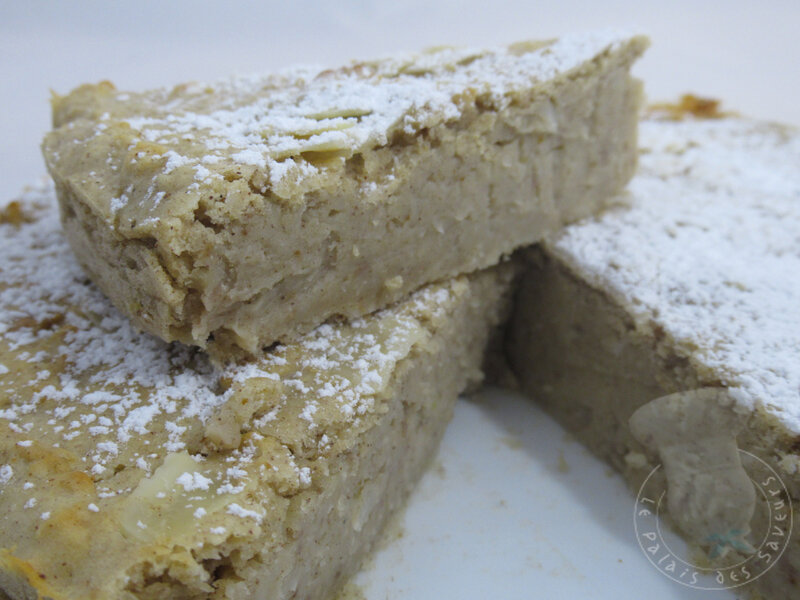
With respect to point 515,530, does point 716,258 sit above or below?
A: above

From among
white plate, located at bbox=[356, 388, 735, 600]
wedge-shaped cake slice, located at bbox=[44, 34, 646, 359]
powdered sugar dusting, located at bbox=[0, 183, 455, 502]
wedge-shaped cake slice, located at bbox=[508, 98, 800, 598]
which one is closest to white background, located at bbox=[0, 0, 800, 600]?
white plate, located at bbox=[356, 388, 735, 600]

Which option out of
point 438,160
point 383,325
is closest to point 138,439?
point 383,325

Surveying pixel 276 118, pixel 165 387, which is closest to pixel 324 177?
pixel 276 118

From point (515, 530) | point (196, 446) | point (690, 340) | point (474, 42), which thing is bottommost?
point (515, 530)

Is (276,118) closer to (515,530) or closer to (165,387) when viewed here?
(165,387)

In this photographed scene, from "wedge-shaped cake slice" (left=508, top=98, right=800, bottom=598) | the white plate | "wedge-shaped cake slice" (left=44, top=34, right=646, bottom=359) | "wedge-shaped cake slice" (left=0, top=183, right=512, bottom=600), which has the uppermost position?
"wedge-shaped cake slice" (left=44, top=34, right=646, bottom=359)

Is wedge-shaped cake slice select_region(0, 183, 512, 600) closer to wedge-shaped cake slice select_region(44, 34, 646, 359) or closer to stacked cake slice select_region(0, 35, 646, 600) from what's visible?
stacked cake slice select_region(0, 35, 646, 600)

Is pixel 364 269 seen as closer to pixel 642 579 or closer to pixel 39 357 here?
pixel 39 357
